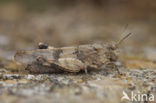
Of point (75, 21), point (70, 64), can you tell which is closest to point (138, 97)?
point (70, 64)

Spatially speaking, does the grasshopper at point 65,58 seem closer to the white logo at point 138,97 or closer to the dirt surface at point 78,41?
the dirt surface at point 78,41

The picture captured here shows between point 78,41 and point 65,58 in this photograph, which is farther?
point 78,41

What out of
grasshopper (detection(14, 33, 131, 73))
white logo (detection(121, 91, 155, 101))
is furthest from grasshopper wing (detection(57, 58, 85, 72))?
white logo (detection(121, 91, 155, 101))

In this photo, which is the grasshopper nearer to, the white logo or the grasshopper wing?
the grasshopper wing

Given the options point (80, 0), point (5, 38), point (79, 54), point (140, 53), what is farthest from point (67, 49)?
point (80, 0)

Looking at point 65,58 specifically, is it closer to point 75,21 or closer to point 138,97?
point 138,97

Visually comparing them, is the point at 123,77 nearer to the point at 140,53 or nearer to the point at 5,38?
the point at 140,53

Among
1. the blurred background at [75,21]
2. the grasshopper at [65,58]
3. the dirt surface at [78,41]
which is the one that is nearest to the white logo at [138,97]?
the dirt surface at [78,41]
